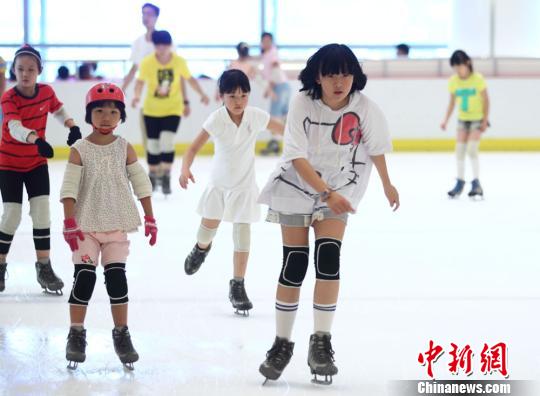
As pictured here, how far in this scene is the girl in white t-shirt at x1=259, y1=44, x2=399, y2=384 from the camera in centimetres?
364

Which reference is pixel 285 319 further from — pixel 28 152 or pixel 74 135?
pixel 28 152

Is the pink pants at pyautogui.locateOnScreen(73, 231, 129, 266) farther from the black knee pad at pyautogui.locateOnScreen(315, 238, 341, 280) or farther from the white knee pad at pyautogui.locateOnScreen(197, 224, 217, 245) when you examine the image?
the white knee pad at pyautogui.locateOnScreen(197, 224, 217, 245)

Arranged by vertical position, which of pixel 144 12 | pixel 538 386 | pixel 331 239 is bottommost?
pixel 538 386

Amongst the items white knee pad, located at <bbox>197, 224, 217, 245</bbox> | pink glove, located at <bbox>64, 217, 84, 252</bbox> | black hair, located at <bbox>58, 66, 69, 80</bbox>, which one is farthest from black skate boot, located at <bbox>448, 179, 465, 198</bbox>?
black hair, located at <bbox>58, 66, 69, 80</bbox>

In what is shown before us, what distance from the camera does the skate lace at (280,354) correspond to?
3.67 m

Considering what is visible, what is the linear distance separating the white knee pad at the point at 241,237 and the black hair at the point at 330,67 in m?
1.31

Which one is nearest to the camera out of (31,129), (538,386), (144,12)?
(538,386)

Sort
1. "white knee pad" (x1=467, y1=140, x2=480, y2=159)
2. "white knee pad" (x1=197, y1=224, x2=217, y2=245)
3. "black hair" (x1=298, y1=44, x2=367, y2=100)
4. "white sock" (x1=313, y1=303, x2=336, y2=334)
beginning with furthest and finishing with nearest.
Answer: "white knee pad" (x1=467, y1=140, x2=480, y2=159)
"white knee pad" (x1=197, y1=224, x2=217, y2=245)
"white sock" (x1=313, y1=303, x2=336, y2=334)
"black hair" (x1=298, y1=44, x2=367, y2=100)

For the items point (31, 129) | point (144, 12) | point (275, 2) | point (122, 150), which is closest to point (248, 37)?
point (275, 2)

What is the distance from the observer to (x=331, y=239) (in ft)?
12.1

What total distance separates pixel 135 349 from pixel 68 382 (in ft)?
1.50

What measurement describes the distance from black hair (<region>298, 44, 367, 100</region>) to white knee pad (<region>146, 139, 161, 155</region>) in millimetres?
5921

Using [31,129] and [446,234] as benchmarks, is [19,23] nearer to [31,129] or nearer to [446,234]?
[446,234]

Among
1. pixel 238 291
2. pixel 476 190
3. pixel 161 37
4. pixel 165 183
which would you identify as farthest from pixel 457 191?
pixel 238 291
